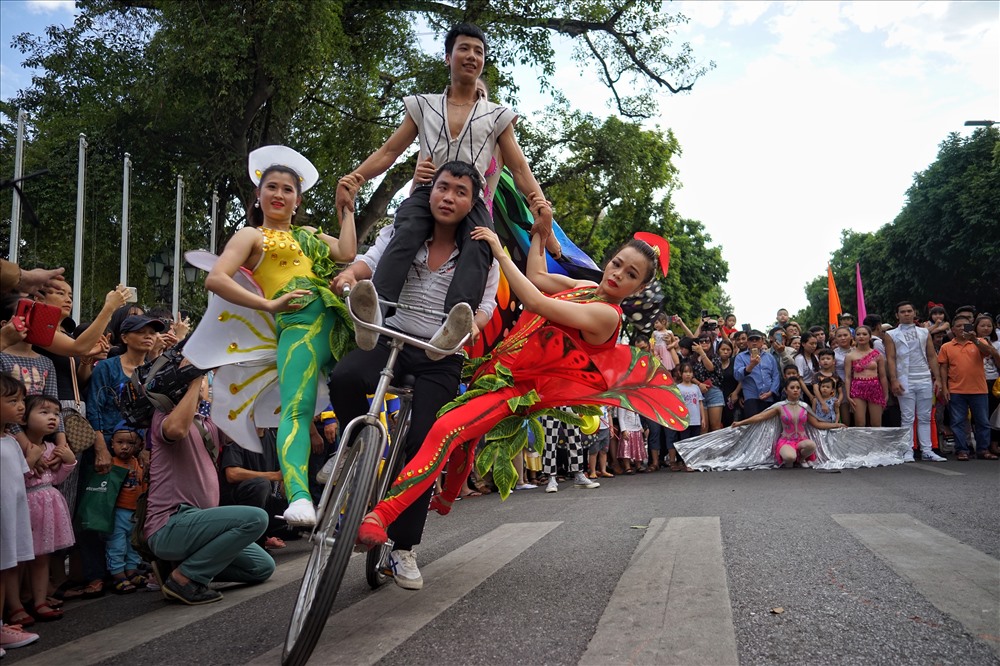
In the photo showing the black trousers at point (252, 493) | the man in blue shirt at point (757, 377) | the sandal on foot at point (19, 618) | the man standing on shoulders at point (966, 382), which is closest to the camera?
the sandal on foot at point (19, 618)

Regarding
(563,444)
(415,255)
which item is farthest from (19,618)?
(563,444)

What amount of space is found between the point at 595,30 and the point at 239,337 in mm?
18779

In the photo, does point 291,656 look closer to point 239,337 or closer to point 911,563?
point 239,337

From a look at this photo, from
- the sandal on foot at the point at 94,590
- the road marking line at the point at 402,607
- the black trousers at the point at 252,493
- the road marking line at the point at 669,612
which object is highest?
the black trousers at the point at 252,493

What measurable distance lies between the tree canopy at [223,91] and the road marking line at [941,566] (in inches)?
497

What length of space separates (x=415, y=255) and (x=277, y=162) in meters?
1.16

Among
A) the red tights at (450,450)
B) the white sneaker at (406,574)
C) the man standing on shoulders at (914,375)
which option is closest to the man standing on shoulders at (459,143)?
the red tights at (450,450)

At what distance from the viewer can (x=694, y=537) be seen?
5.50 metres

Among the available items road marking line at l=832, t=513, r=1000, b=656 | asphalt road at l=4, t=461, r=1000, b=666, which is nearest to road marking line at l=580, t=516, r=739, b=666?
asphalt road at l=4, t=461, r=1000, b=666

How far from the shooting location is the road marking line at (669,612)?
117 inches

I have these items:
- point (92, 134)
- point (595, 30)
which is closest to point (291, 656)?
point (92, 134)

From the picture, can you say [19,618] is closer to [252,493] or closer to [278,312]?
[252,493]

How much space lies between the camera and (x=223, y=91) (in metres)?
14.5

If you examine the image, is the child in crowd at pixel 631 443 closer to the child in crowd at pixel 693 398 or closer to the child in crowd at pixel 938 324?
the child in crowd at pixel 693 398
